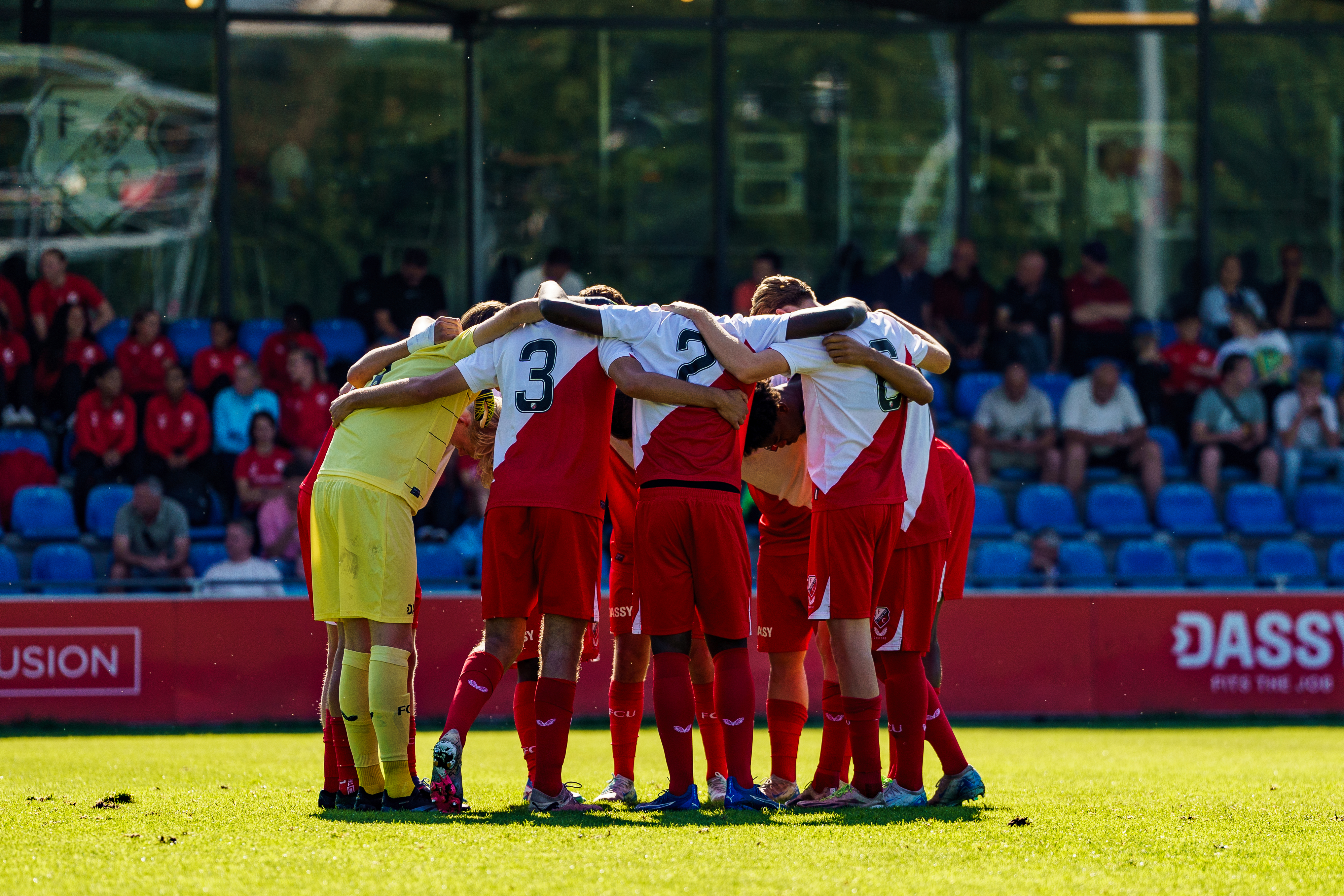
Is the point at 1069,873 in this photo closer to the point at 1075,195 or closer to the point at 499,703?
the point at 499,703

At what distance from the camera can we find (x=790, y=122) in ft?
60.5

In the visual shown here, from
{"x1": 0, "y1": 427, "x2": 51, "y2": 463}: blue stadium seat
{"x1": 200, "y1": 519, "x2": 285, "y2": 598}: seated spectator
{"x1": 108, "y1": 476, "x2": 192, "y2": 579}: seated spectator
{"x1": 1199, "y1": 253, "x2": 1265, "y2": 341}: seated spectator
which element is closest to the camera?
{"x1": 200, "y1": 519, "x2": 285, "y2": 598}: seated spectator

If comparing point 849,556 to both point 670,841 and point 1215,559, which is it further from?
point 1215,559

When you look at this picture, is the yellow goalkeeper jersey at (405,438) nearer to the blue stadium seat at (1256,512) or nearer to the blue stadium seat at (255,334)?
the blue stadium seat at (255,334)

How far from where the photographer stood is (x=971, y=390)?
15852 millimetres

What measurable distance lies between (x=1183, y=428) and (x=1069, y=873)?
38.2ft

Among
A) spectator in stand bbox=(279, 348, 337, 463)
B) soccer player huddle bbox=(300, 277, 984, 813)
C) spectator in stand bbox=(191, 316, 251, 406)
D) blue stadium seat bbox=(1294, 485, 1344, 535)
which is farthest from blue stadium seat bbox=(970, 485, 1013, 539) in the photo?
soccer player huddle bbox=(300, 277, 984, 813)

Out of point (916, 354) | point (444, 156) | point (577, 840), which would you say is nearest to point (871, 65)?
point (444, 156)

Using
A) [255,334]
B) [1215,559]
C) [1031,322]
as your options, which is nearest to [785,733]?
[1215,559]

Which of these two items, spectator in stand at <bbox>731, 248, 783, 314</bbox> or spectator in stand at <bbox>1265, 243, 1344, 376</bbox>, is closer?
spectator in stand at <bbox>731, 248, 783, 314</bbox>

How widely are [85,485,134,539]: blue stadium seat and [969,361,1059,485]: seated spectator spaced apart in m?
7.81

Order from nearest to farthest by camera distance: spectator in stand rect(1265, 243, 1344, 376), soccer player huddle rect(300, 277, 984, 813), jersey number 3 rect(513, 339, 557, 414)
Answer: soccer player huddle rect(300, 277, 984, 813), jersey number 3 rect(513, 339, 557, 414), spectator in stand rect(1265, 243, 1344, 376)

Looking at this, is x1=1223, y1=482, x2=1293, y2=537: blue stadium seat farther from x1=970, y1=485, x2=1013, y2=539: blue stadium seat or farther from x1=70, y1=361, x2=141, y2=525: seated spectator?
x1=70, y1=361, x2=141, y2=525: seated spectator

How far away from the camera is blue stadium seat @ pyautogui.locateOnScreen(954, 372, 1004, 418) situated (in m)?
15.8
